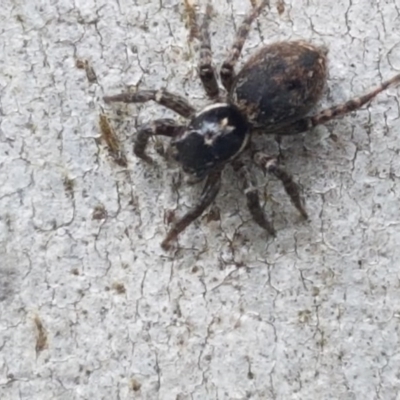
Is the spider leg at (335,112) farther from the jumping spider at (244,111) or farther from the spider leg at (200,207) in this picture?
the spider leg at (200,207)

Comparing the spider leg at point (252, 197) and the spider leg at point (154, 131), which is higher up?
the spider leg at point (154, 131)

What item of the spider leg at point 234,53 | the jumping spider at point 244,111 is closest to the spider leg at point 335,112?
the jumping spider at point 244,111

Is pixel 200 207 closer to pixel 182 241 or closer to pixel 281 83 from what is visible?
pixel 182 241

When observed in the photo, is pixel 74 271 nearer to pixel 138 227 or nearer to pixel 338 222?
pixel 138 227

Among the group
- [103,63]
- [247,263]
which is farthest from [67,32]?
[247,263]

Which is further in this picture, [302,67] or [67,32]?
[67,32]

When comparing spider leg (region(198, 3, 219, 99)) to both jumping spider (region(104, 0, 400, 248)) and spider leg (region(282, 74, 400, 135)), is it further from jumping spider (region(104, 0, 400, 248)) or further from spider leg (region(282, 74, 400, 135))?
spider leg (region(282, 74, 400, 135))

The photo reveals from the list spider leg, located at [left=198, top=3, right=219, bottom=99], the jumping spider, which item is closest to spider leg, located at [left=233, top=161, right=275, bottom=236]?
the jumping spider
